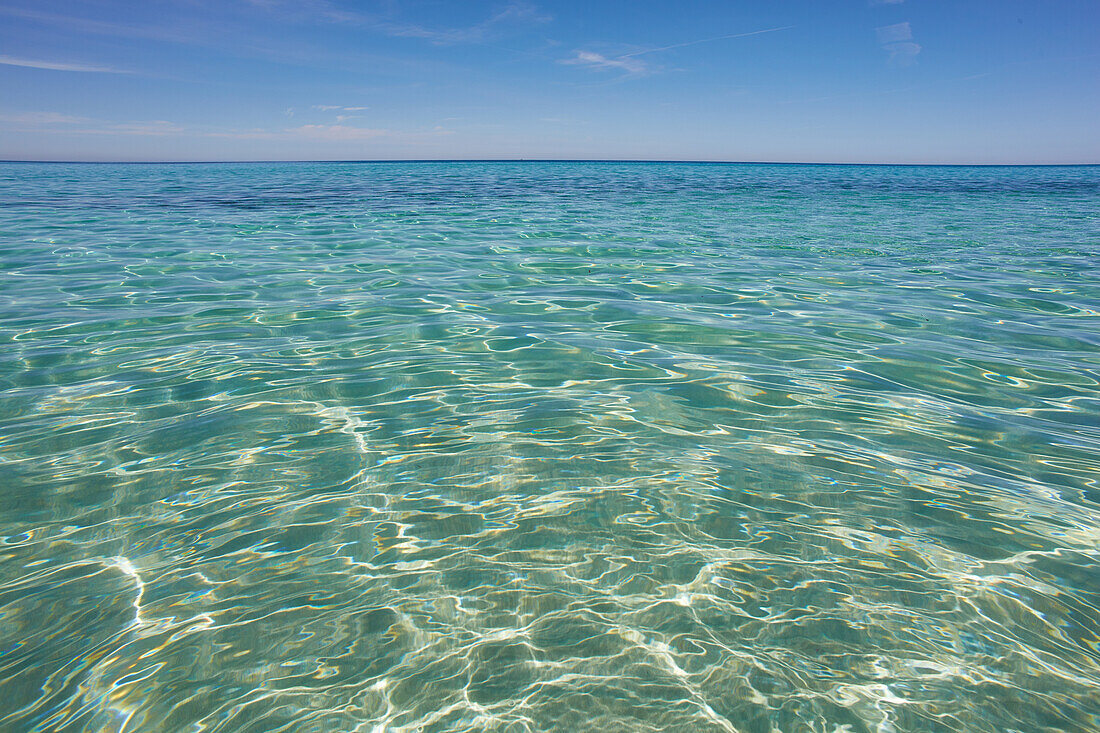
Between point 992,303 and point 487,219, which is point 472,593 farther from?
point 487,219

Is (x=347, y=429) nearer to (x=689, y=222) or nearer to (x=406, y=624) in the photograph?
Answer: (x=406, y=624)

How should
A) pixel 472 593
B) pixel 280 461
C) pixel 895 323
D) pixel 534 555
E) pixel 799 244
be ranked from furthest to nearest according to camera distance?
pixel 799 244 → pixel 895 323 → pixel 280 461 → pixel 534 555 → pixel 472 593

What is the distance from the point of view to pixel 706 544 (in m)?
2.94

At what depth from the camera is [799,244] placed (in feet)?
41.5

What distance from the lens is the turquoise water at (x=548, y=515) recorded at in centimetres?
215

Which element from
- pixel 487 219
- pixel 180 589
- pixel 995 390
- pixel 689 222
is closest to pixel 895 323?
pixel 995 390

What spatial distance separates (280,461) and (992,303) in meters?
8.23

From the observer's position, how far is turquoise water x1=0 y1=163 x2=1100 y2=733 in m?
2.15

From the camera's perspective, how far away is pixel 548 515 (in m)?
3.17

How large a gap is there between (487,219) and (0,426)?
14299mm

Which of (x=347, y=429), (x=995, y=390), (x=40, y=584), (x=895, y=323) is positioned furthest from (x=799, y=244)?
(x=40, y=584)

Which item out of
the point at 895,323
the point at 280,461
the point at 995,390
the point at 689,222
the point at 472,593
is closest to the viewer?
the point at 472,593

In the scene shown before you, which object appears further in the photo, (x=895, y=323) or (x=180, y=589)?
(x=895, y=323)

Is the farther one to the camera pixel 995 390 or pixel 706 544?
pixel 995 390
